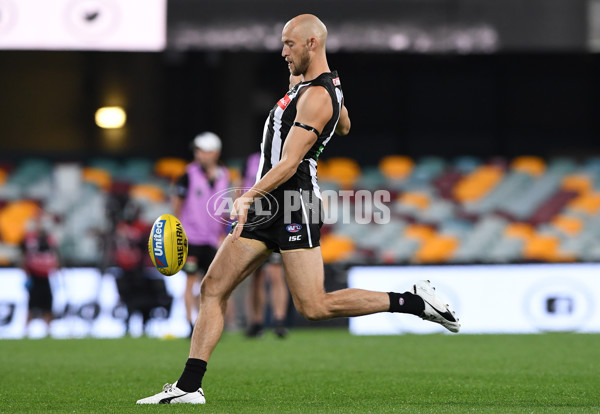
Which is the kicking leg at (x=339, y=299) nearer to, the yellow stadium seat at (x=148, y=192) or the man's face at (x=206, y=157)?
the man's face at (x=206, y=157)

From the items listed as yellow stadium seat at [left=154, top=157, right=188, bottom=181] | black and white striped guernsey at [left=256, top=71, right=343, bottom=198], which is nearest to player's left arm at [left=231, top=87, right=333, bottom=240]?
black and white striped guernsey at [left=256, top=71, right=343, bottom=198]

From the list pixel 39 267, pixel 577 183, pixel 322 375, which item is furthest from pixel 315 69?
pixel 577 183

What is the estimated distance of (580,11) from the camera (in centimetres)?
1420

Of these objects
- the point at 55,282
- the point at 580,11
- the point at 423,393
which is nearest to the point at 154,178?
the point at 55,282

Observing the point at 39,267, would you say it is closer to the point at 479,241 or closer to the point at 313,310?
the point at 479,241

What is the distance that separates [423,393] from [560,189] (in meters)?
11.5

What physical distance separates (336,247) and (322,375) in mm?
9357

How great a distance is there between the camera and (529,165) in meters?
17.0

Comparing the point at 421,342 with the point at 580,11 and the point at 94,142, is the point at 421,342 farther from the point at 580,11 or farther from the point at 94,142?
the point at 94,142

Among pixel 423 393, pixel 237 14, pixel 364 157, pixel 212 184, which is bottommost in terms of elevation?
pixel 423 393

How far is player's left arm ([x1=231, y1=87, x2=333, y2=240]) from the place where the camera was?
17.5 ft

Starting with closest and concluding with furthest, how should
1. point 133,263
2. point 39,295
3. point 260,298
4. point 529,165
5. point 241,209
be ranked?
point 241,209 → point 260,298 → point 39,295 → point 133,263 → point 529,165

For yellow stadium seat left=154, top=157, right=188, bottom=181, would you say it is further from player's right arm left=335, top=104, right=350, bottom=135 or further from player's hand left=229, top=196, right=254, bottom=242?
player's hand left=229, top=196, right=254, bottom=242

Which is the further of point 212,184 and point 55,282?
point 55,282
